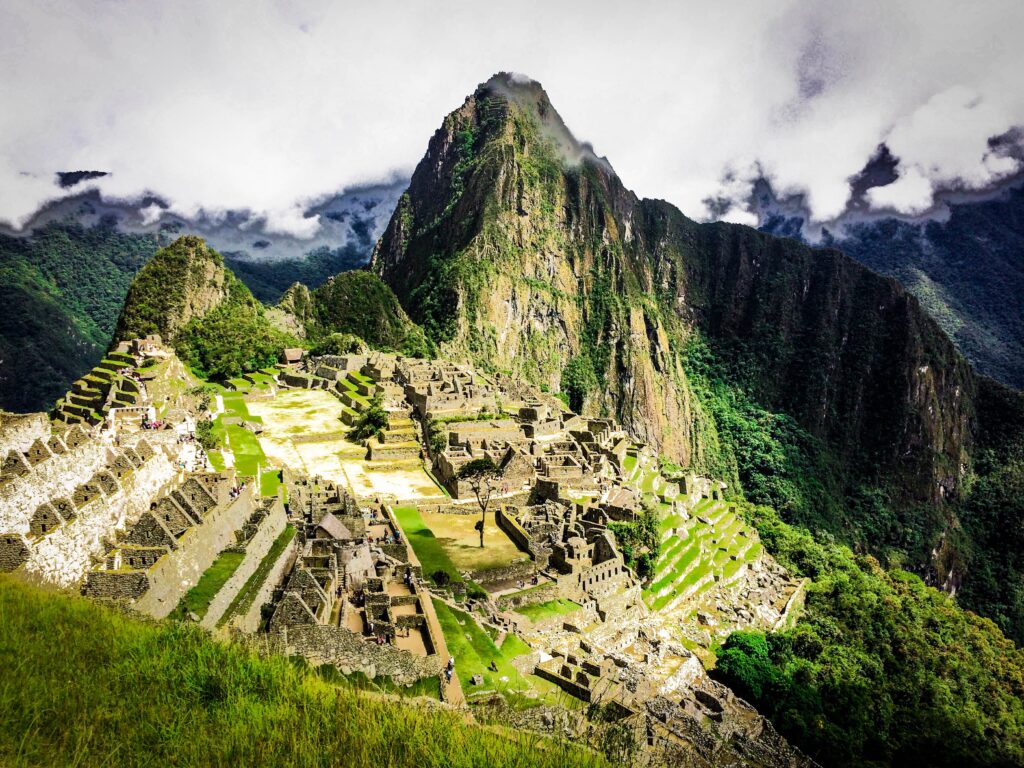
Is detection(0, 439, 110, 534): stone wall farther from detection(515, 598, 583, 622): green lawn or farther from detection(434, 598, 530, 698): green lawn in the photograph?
detection(515, 598, 583, 622): green lawn

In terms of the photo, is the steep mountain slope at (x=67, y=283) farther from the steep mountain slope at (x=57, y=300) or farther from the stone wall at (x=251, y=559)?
the stone wall at (x=251, y=559)

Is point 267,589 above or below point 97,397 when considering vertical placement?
below

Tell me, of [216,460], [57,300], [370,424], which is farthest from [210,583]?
[57,300]

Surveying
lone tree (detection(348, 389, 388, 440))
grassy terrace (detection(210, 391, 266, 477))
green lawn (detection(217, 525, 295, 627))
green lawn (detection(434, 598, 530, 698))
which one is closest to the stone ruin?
green lawn (detection(217, 525, 295, 627))

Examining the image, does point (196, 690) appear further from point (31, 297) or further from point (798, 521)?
point (798, 521)

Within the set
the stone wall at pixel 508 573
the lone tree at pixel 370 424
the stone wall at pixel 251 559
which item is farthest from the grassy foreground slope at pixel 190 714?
the lone tree at pixel 370 424

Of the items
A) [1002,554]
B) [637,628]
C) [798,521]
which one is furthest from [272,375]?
[1002,554]

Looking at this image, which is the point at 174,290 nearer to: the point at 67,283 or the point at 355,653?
the point at 67,283
